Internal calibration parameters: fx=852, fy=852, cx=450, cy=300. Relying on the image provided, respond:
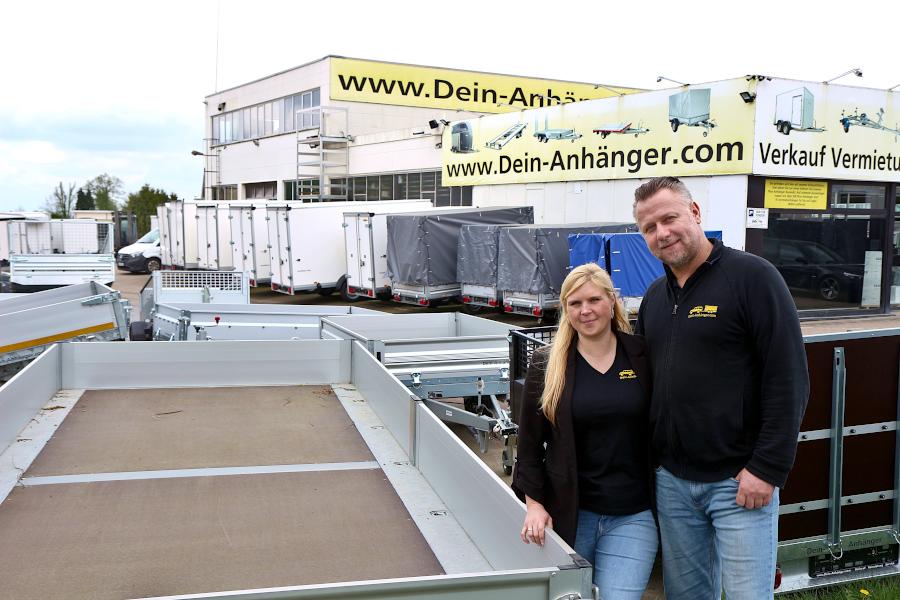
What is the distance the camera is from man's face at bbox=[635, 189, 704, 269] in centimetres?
284

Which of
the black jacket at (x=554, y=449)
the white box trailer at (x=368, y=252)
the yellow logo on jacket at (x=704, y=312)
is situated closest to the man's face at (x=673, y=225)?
the yellow logo on jacket at (x=704, y=312)

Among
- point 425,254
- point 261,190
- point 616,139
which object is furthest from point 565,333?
point 261,190

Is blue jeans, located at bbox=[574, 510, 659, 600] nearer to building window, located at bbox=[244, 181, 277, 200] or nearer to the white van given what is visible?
the white van

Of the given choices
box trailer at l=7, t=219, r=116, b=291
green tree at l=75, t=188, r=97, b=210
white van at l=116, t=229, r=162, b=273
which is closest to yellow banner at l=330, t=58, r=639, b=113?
white van at l=116, t=229, r=162, b=273

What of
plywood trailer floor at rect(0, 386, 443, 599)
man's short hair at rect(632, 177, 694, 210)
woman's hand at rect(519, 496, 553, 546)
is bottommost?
plywood trailer floor at rect(0, 386, 443, 599)

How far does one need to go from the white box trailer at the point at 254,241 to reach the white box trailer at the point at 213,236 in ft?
4.76

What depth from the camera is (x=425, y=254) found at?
20.0 metres

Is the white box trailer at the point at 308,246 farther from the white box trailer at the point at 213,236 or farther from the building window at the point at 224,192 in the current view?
the building window at the point at 224,192

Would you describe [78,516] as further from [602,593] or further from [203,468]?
[602,593]

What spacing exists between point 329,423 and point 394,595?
2785mm

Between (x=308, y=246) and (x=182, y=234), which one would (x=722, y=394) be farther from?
(x=182, y=234)

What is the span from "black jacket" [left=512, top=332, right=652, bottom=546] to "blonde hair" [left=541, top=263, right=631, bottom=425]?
22mm

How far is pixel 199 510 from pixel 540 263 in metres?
14.6

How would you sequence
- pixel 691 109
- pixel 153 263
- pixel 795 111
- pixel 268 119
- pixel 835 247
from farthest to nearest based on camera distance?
pixel 268 119 → pixel 153 263 → pixel 835 247 → pixel 691 109 → pixel 795 111
